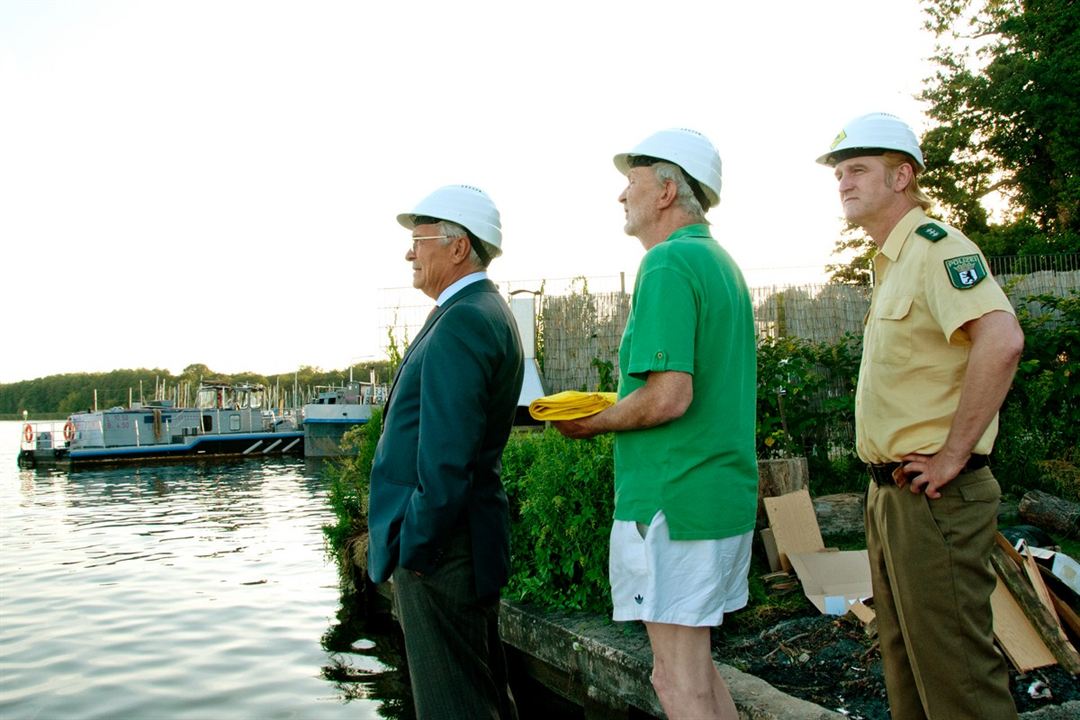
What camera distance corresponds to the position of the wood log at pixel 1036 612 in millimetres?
3670

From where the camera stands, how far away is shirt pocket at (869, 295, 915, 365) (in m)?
2.46

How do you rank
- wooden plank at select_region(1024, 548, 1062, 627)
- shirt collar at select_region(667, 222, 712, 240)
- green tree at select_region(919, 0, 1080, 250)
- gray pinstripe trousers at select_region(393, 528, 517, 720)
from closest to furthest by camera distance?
1. shirt collar at select_region(667, 222, 712, 240)
2. gray pinstripe trousers at select_region(393, 528, 517, 720)
3. wooden plank at select_region(1024, 548, 1062, 627)
4. green tree at select_region(919, 0, 1080, 250)

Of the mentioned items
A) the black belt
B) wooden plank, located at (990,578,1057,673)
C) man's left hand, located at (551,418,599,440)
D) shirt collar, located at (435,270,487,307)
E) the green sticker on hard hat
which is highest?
shirt collar, located at (435,270,487,307)

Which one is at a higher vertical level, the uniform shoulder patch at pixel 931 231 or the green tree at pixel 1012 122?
the green tree at pixel 1012 122

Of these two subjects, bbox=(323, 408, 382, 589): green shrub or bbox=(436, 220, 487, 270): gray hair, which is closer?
bbox=(436, 220, 487, 270): gray hair

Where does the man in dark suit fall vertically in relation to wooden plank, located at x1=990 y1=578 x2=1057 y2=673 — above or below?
above

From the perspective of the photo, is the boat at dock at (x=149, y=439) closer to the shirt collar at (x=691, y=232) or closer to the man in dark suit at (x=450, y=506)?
the man in dark suit at (x=450, y=506)

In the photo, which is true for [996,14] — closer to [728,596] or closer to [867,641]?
[867,641]

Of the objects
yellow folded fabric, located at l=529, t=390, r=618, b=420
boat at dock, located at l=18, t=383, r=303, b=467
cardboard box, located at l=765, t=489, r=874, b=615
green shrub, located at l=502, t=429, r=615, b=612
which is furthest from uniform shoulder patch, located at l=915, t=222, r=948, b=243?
boat at dock, located at l=18, t=383, r=303, b=467

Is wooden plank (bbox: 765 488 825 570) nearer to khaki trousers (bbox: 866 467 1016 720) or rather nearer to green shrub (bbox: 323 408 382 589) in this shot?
khaki trousers (bbox: 866 467 1016 720)

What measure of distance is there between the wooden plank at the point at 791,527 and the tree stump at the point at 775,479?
0.70 ft

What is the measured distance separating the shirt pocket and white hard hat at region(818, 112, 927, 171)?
1.58ft

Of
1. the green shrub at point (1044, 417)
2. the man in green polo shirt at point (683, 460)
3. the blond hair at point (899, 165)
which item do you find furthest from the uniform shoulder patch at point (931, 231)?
the green shrub at point (1044, 417)

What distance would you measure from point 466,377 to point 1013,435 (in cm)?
685
